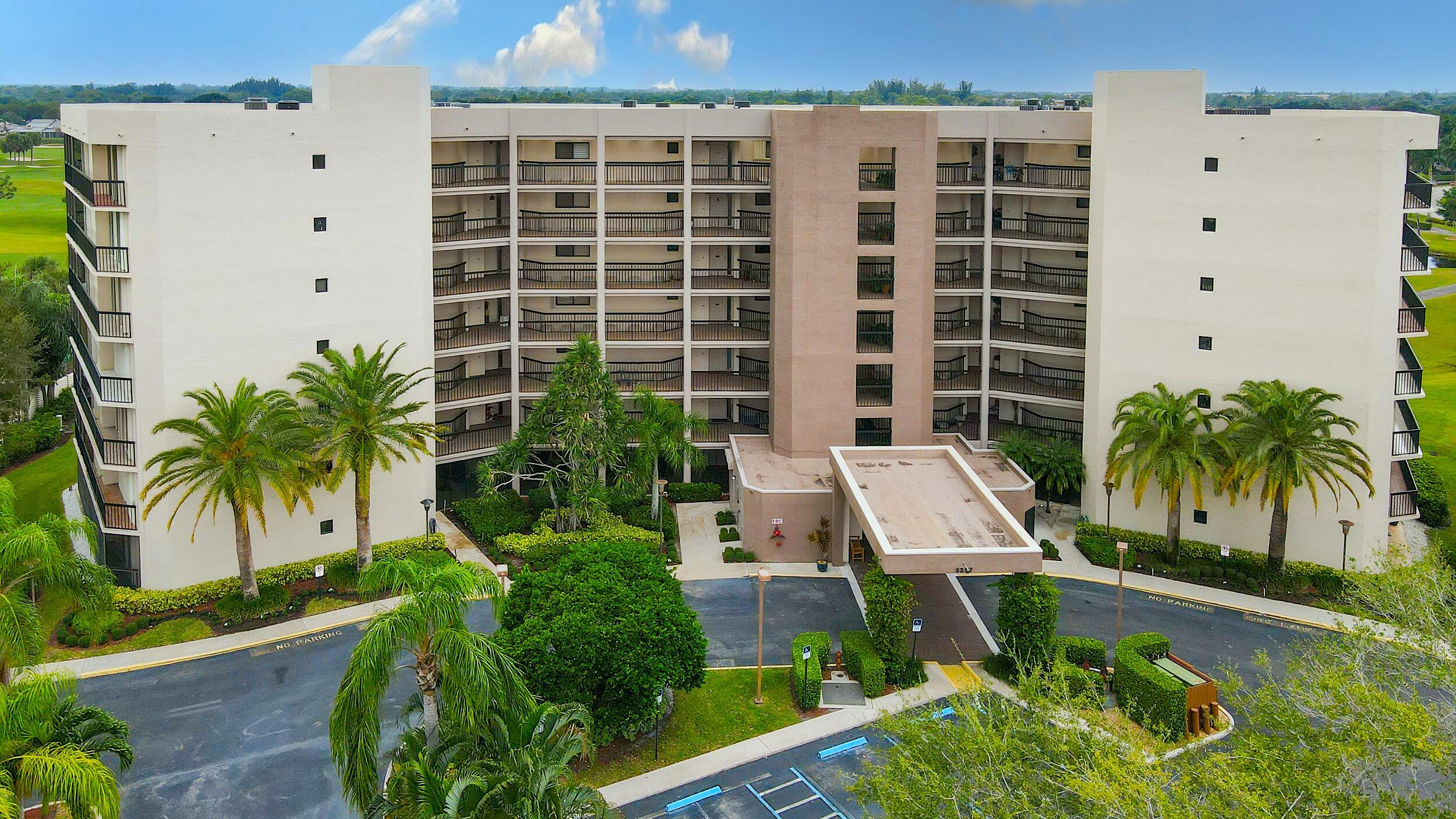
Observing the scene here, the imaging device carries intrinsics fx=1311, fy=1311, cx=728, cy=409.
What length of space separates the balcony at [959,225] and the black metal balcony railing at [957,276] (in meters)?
1.36

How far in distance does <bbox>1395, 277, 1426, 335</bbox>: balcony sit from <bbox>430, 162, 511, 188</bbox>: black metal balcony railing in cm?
3607

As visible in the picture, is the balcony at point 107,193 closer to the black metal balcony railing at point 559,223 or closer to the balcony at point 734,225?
the black metal balcony railing at point 559,223

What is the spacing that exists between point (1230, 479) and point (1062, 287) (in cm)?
1327

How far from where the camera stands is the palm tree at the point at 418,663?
97.3 feet

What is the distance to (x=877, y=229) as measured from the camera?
5516cm

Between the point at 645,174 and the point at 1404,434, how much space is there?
32904 millimetres

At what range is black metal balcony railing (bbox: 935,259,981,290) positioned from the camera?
59.7 metres

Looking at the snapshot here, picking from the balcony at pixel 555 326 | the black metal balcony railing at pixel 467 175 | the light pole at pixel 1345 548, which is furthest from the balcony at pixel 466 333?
the light pole at pixel 1345 548

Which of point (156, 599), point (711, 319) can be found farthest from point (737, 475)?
point (156, 599)

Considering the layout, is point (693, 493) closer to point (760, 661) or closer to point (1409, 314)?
point (760, 661)

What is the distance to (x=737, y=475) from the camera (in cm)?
5572

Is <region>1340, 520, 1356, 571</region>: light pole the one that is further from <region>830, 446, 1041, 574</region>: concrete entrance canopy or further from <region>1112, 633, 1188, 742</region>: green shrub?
<region>830, 446, 1041, 574</region>: concrete entrance canopy

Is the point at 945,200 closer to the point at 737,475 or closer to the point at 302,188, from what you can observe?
the point at 737,475

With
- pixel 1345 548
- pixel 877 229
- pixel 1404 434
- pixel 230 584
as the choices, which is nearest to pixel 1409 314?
pixel 1404 434
